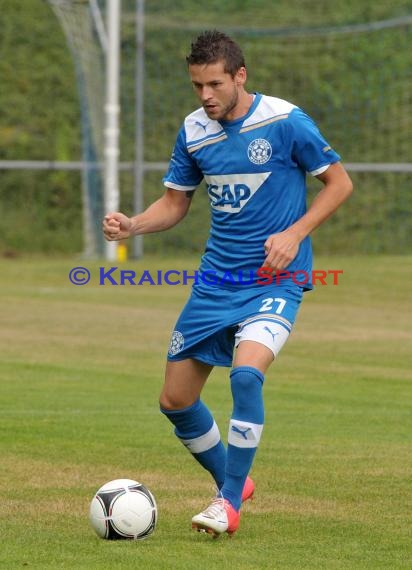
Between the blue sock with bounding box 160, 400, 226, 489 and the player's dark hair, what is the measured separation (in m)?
1.55

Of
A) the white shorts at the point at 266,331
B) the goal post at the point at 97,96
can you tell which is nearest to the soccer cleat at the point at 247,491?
the white shorts at the point at 266,331

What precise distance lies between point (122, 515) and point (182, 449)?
266 cm

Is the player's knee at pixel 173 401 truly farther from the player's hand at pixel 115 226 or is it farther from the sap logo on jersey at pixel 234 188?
the sap logo on jersey at pixel 234 188

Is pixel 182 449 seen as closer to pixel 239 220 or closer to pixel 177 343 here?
pixel 177 343

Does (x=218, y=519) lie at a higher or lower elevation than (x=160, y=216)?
lower

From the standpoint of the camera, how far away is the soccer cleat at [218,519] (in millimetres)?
5902

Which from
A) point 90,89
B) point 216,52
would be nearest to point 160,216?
point 216,52

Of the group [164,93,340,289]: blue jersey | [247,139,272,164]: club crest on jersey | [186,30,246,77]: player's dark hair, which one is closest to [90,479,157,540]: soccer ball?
[164,93,340,289]: blue jersey

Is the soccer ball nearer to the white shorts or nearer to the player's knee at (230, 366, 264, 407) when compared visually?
the player's knee at (230, 366, 264, 407)

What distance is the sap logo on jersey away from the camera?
6398mm

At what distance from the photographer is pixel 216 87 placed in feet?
20.5

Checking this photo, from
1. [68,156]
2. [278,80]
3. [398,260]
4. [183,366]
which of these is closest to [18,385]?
[183,366]

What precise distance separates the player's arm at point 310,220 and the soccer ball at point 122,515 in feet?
3.87

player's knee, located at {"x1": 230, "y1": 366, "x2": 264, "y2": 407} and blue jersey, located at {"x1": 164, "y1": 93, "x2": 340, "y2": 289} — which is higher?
blue jersey, located at {"x1": 164, "y1": 93, "x2": 340, "y2": 289}
